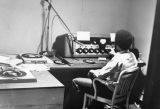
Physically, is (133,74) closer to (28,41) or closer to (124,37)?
(124,37)

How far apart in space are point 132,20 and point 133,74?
4.56 feet

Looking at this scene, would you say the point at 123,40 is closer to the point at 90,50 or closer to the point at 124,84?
the point at 124,84

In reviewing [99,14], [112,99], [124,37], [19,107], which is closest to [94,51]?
[99,14]

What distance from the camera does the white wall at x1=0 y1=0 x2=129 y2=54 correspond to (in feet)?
11.9

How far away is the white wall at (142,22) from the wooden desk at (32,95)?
1830mm

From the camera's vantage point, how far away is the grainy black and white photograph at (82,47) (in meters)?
2.99

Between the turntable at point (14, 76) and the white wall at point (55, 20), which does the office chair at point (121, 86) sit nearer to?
the turntable at point (14, 76)

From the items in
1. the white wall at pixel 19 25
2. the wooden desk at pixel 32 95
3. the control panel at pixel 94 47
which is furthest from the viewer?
the control panel at pixel 94 47

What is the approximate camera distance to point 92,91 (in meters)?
3.14

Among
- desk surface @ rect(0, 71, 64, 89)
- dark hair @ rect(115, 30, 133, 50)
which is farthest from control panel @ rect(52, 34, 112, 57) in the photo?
desk surface @ rect(0, 71, 64, 89)

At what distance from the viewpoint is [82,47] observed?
3783mm

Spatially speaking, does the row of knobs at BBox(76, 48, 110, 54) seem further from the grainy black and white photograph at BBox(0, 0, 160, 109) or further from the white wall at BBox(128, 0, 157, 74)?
the white wall at BBox(128, 0, 157, 74)

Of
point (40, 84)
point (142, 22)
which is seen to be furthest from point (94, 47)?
point (40, 84)

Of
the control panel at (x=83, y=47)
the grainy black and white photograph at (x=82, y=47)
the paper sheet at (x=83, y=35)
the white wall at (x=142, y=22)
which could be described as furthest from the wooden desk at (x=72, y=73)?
the white wall at (x=142, y=22)
